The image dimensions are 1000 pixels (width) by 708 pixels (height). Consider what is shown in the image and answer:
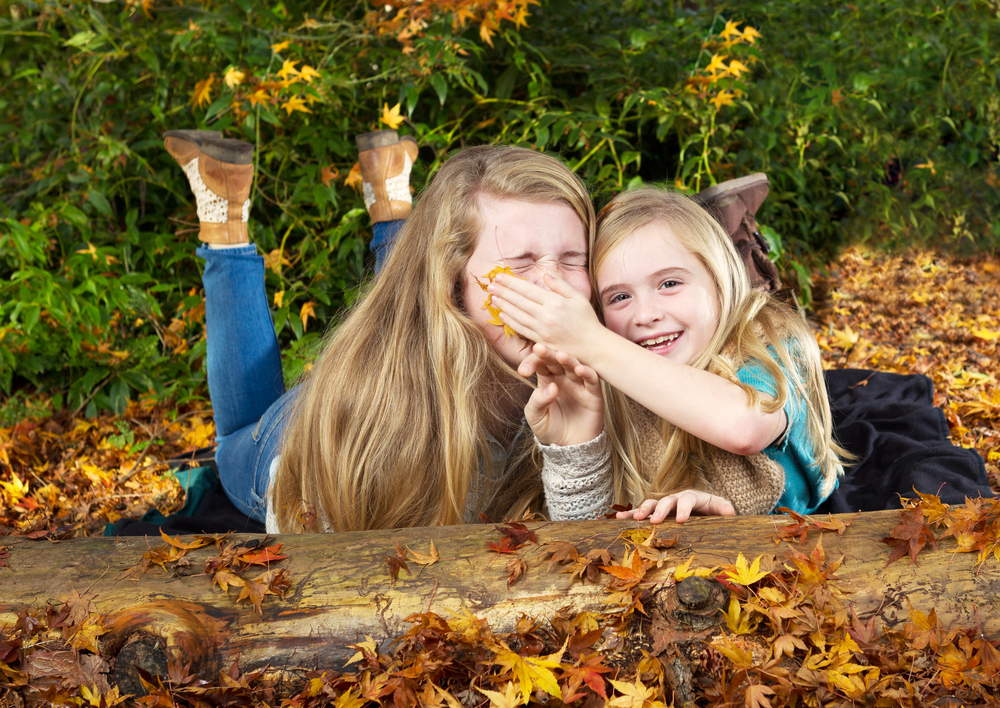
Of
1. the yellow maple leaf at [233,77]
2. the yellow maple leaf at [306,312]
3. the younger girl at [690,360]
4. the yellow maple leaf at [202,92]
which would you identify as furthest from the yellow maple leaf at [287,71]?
the younger girl at [690,360]

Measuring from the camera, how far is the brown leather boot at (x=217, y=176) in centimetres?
272

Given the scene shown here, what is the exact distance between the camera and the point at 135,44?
3.49 meters

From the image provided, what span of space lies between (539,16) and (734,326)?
2.33m

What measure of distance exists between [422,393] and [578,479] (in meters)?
0.54

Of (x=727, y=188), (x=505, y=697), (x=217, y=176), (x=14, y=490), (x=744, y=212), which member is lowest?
(x=14, y=490)

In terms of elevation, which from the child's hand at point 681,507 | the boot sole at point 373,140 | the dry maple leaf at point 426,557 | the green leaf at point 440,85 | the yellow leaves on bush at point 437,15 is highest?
the yellow leaves on bush at point 437,15

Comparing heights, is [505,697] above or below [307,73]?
below

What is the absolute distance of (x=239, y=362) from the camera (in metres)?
2.77

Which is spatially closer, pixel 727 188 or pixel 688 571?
pixel 688 571

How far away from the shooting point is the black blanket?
7.25 feet

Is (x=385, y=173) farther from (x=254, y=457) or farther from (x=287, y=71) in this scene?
(x=254, y=457)

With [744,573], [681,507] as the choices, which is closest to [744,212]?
[681,507]

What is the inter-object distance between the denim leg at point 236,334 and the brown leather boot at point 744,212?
1759 mm

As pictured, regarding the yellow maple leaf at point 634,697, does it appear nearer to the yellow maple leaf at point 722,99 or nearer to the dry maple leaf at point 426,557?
the dry maple leaf at point 426,557
